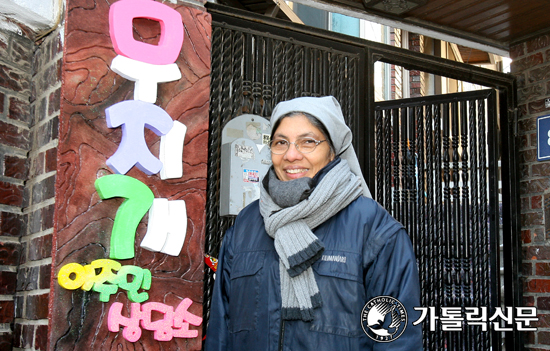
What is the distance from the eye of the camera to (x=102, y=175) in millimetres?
2438

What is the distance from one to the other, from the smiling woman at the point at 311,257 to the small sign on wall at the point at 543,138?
2.37 metres

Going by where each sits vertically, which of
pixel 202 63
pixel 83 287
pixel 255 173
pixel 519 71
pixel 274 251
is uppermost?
Result: pixel 519 71

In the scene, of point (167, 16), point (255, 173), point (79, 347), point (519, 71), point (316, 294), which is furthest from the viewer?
point (519, 71)

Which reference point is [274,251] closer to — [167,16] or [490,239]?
[167,16]

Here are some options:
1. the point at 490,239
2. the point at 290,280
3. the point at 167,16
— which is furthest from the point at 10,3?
the point at 490,239

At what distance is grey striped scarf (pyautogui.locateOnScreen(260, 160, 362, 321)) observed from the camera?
2.12m

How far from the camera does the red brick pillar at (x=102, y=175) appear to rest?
2314 mm

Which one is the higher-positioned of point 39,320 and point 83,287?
point 83,287

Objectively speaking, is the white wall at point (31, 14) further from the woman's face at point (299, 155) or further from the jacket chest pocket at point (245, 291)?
the jacket chest pocket at point (245, 291)

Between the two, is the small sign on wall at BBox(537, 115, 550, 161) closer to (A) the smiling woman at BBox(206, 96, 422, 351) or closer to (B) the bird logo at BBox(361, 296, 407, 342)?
(A) the smiling woman at BBox(206, 96, 422, 351)

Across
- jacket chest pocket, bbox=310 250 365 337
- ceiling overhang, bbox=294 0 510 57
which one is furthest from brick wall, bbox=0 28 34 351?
ceiling overhang, bbox=294 0 510 57

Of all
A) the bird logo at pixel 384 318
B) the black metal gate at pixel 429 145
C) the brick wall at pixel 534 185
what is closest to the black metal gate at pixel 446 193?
the black metal gate at pixel 429 145

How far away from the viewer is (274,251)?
2.30m

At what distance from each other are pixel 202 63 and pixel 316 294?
132 cm
